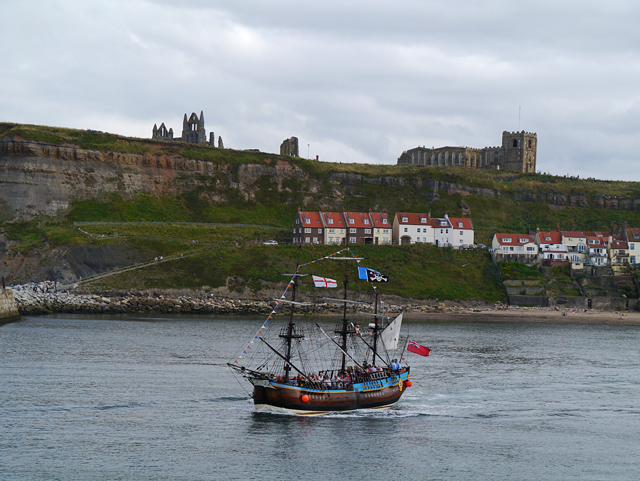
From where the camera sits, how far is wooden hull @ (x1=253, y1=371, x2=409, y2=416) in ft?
164

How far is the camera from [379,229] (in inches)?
5965

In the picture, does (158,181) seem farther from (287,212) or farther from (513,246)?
(513,246)

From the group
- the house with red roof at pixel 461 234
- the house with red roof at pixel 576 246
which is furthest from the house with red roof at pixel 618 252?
the house with red roof at pixel 461 234

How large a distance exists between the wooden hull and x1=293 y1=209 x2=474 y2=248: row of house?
9472 cm

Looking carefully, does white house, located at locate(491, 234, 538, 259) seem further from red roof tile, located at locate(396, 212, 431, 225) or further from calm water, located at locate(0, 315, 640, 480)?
calm water, located at locate(0, 315, 640, 480)

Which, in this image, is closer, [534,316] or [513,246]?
[534,316]

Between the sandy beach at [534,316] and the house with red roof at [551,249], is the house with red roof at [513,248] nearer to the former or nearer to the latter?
the house with red roof at [551,249]

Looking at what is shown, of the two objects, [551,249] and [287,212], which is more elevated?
[287,212]

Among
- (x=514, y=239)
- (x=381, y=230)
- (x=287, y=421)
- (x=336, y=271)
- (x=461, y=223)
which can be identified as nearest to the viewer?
(x=287, y=421)

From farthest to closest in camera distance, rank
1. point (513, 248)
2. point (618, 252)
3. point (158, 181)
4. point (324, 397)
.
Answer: point (158, 181) → point (618, 252) → point (513, 248) → point (324, 397)

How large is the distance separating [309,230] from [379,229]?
49.4 feet

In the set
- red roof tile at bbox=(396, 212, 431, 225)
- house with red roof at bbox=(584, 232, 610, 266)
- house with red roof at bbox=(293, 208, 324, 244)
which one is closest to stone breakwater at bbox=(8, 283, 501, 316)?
house with red roof at bbox=(293, 208, 324, 244)

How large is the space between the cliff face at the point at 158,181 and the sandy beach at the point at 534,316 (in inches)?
2249

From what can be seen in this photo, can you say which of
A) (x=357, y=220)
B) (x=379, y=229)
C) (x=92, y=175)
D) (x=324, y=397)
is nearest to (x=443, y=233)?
(x=379, y=229)
